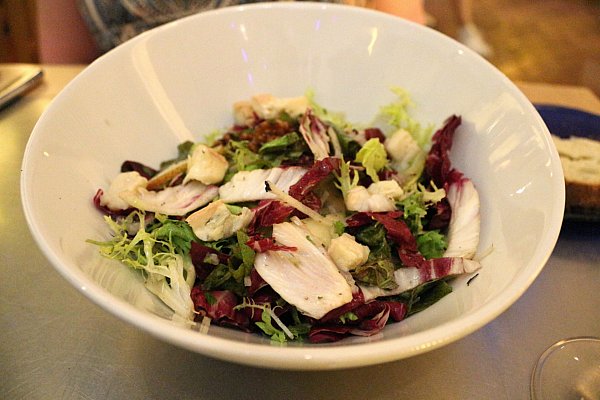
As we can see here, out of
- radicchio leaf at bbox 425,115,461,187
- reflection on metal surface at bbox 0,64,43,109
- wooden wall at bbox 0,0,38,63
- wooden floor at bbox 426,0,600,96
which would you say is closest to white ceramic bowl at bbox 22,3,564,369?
radicchio leaf at bbox 425,115,461,187

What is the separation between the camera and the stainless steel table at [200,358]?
83cm

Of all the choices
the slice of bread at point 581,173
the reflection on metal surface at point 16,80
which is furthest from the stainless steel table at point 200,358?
the reflection on metal surface at point 16,80

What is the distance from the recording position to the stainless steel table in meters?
0.83

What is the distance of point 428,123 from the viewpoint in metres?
1.18

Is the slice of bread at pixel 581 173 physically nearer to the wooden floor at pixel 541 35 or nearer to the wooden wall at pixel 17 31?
the wooden floor at pixel 541 35

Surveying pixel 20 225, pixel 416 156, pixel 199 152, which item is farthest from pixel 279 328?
pixel 20 225

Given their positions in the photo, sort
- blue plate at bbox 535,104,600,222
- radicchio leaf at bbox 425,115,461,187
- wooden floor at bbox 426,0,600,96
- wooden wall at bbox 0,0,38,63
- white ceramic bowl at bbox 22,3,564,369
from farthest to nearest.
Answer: wooden floor at bbox 426,0,600,96 < wooden wall at bbox 0,0,38,63 < blue plate at bbox 535,104,600,222 < radicchio leaf at bbox 425,115,461,187 < white ceramic bowl at bbox 22,3,564,369

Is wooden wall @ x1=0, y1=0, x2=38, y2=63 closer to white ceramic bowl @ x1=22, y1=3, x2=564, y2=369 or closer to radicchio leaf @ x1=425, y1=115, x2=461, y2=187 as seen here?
white ceramic bowl @ x1=22, y1=3, x2=564, y2=369

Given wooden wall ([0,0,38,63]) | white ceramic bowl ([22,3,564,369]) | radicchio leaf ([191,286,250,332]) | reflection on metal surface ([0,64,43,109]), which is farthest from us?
wooden wall ([0,0,38,63])

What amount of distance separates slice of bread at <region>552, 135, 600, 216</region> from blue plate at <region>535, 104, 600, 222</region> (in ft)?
0.06

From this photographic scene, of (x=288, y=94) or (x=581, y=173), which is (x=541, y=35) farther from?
(x=288, y=94)

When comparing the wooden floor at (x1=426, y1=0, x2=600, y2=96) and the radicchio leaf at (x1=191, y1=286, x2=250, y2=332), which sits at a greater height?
the radicchio leaf at (x1=191, y1=286, x2=250, y2=332)

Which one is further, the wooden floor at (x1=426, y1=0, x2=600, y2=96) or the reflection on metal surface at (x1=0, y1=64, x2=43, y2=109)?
the wooden floor at (x1=426, y1=0, x2=600, y2=96)

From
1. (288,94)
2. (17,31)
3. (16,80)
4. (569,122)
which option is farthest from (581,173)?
(17,31)
